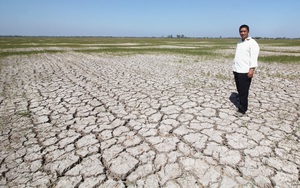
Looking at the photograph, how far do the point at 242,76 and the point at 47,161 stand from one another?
3520 millimetres

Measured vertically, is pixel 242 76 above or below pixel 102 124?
above

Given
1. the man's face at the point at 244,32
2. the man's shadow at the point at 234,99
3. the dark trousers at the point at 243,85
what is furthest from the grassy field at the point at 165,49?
the man's face at the point at 244,32

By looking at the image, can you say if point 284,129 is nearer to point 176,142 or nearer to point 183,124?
point 183,124

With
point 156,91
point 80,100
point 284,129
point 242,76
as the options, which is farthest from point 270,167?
point 80,100

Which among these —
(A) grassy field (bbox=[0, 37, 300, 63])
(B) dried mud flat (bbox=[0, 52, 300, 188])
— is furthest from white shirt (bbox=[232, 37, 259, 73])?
(A) grassy field (bbox=[0, 37, 300, 63])

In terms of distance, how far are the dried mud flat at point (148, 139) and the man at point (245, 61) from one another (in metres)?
0.60

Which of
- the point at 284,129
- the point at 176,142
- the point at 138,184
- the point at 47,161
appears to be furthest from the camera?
the point at 284,129

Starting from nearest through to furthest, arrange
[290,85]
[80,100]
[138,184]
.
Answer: [138,184]
[80,100]
[290,85]

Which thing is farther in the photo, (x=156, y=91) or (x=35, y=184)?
(x=156, y=91)

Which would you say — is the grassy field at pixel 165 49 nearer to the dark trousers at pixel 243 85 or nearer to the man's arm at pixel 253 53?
the dark trousers at pixel 243 85

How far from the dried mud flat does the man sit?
0.60 meters

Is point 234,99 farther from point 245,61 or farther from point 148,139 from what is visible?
point 148,139

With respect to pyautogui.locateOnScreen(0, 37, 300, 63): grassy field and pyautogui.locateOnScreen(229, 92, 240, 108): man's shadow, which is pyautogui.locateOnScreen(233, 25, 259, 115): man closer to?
pyautogui.locateOnScreen(229, 92, 240, 108): man's shadow

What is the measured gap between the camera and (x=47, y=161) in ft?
8.14
